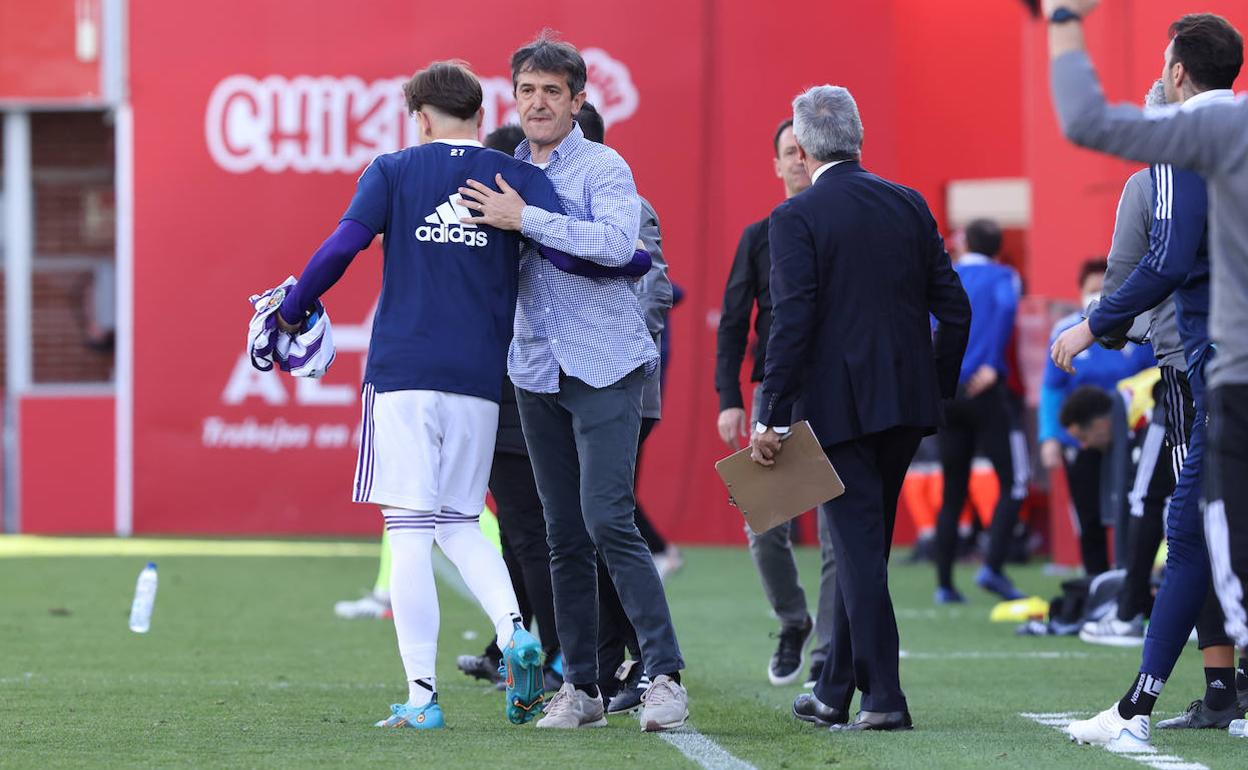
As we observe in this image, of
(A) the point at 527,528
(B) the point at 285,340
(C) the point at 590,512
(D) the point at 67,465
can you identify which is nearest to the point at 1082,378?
(A) the point at 527,528

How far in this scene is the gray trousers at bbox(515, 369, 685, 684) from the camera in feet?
17.8

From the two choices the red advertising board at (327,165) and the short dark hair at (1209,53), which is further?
the red advertising board at (327,165)

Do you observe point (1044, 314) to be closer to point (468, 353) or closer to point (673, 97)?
point (673, 97)

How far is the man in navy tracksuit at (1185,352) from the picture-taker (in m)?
5.02

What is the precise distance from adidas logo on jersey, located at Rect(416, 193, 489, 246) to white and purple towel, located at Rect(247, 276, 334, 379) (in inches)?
13.9

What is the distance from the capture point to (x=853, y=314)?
217 inches

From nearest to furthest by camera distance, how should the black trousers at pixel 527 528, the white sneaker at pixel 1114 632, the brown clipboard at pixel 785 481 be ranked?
the brown clipboard at pixel 785 481 < the black trousers at pixel 527 528 < the white sneaker at pixel 1114 632

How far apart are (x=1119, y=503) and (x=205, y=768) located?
18.8 ft

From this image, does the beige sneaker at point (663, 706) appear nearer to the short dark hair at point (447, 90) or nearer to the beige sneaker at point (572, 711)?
the beige sneaker at point (572, 711)

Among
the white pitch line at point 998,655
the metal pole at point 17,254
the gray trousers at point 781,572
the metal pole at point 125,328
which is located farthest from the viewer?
the metal pole at point 17,254

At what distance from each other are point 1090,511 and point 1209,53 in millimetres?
5227

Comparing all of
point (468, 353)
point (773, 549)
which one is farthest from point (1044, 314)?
point (468, 353)

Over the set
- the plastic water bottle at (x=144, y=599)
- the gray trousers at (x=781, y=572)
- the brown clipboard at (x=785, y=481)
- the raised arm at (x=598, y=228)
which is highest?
the raised arm at (x=598, y=228)

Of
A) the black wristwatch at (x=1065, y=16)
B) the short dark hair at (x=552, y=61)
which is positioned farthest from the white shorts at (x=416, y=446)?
the black wristwatch at (x=1065, y=16)
